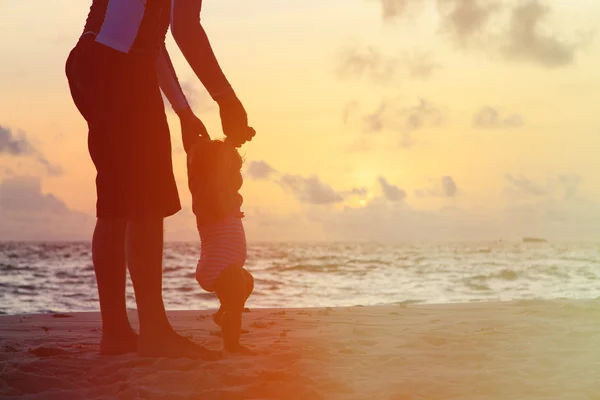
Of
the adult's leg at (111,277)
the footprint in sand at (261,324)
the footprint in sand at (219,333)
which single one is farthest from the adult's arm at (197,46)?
the footprint in sand at (261,324)

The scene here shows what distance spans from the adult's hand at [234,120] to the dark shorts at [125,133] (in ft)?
1.13

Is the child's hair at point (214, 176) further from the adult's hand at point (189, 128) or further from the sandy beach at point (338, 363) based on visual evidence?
the sandy beach at point (338, 363)

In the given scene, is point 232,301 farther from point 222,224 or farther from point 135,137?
point 135,137

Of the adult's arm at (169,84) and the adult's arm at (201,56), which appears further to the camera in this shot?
the adult's arm at (169,84)

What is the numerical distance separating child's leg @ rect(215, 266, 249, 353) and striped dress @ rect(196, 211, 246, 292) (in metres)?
0.04

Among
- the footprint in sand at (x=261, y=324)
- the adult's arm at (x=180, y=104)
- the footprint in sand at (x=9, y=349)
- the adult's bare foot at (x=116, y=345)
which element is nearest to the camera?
the adult's bare foot at (x=116, y=345)

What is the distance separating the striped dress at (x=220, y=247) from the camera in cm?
403

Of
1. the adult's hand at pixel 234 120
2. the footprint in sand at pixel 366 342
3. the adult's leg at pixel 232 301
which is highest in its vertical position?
the adult's hand at pixel 234 120

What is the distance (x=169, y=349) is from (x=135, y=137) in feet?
3.80

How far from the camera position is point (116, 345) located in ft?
12.6

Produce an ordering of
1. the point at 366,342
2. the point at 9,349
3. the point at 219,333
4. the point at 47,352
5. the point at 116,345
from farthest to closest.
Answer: the point at 219,333 → the point at 366,342 → the point at 9,349 → the point at 47,352 → the point at 116,345

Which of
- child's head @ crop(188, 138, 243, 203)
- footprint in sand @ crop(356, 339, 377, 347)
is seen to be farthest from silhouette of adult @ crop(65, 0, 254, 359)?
footprint in sand @ crop(356, 339, 377, 347)

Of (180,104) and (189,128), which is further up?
(180,104)

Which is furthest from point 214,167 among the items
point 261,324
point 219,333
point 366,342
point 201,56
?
point 261,324
